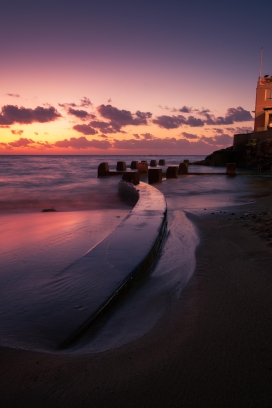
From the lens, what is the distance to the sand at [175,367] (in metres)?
1.14

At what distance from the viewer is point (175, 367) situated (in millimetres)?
1322

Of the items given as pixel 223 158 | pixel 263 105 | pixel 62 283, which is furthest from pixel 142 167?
pixel 263 105

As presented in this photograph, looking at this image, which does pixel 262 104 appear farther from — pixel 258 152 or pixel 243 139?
pixel 258 152

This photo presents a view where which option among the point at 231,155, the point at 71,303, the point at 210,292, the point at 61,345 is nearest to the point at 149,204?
the point at 210,292

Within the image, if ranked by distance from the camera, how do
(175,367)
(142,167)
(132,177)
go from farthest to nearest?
(142,167) → (132,177) → (175,367)

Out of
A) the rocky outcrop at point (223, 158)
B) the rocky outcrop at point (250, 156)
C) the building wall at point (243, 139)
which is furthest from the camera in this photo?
the rocky outcrop at point (223, 158)

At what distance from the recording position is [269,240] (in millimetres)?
3602

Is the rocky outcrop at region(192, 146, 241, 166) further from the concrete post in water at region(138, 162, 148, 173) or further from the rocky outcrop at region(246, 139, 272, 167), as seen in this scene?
the concrete post in water at region(138, 162, 148, 173)

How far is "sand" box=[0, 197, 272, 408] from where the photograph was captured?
114 cm

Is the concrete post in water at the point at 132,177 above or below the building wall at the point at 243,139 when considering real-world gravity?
below

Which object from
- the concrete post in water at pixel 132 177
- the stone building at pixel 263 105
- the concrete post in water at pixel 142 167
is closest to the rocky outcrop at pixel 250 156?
the stone building at pixel 263 105

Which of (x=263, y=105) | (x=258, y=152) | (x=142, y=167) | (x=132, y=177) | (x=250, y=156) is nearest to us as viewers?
(x=132, y=177)

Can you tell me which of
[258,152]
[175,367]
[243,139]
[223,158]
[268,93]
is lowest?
[175,367]

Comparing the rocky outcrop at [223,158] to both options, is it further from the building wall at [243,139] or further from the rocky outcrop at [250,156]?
the building wall at [243,139]
